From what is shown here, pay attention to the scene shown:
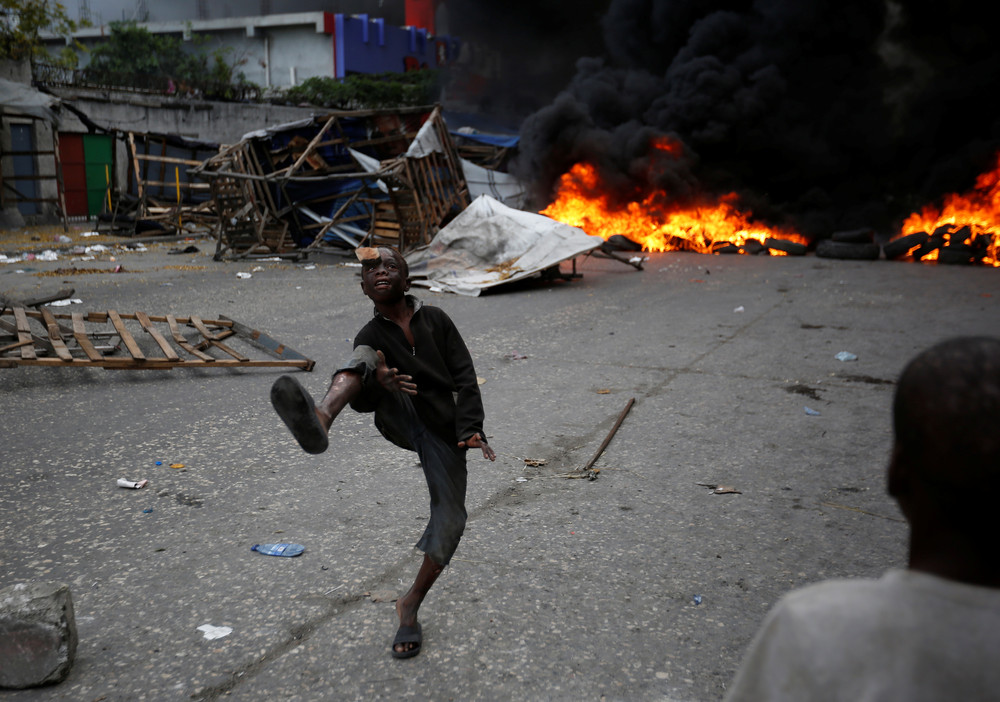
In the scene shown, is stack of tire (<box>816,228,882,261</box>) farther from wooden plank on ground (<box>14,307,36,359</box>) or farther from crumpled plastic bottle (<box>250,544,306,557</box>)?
crumpled plastic bottle (<box>250,544,306,557</box>)

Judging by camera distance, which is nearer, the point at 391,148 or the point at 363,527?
the point at 363,527

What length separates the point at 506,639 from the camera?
2506 millimetres

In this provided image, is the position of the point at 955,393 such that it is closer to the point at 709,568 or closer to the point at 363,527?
the point at 709,568

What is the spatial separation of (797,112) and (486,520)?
1849cm

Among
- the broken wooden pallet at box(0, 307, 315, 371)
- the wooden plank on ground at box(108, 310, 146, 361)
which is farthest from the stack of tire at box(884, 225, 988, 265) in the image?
the wooden plank on ground at box(108, 310, 146, 361)

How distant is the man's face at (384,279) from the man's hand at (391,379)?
0.62ft

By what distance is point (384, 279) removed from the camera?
7.94 feet

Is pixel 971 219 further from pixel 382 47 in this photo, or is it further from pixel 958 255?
pixel 382 47

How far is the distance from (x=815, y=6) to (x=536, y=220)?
1217 centimetres

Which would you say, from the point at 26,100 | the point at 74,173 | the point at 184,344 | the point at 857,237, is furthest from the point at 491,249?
the point at 74,173

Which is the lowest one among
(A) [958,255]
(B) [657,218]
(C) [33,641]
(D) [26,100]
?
(C) [33,641]

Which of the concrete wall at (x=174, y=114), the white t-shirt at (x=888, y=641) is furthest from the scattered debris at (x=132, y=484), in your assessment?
the concrete wall at (x=174, y=114)

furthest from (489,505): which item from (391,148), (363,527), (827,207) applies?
(827,207)

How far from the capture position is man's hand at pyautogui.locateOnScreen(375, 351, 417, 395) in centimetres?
232
